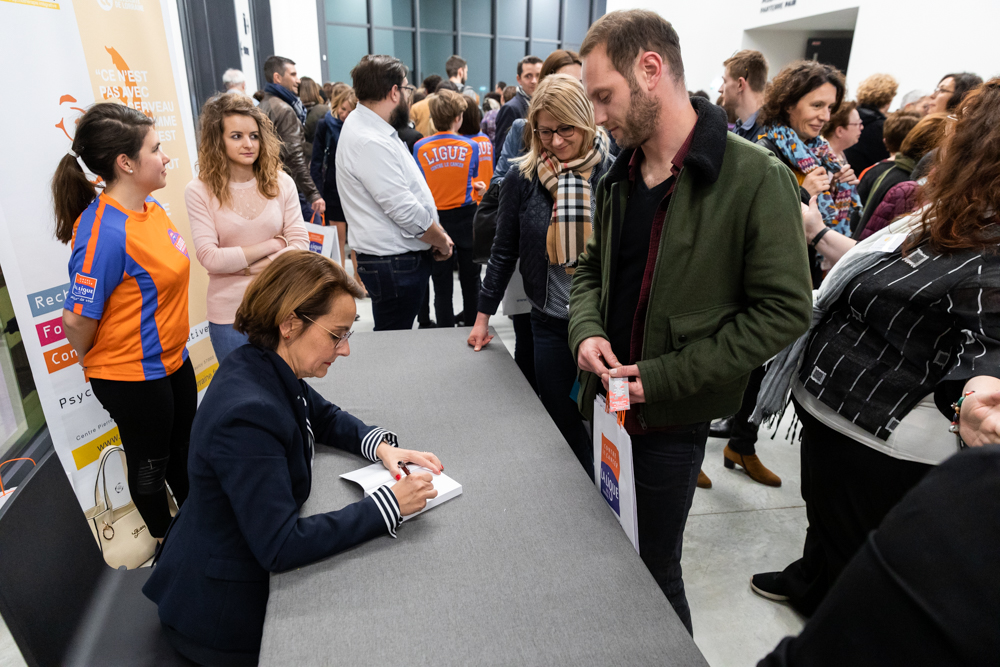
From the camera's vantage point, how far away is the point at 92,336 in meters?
1.72

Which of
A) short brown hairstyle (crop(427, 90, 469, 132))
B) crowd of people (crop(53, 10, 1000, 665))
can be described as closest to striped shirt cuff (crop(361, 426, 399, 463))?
crowd of people (crop(53, 10, 1000, 665))

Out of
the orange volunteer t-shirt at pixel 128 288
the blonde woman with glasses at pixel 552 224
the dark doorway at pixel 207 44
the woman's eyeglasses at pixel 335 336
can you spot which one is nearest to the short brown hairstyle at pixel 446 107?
the dark doorway at pixel 207 44

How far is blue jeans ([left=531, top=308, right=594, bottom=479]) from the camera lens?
1.87 metres

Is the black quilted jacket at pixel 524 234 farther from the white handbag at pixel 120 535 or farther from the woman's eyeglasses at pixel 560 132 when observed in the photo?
the white handbag at pixel 120 535

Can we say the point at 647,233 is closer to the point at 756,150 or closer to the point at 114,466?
the point at 756,150

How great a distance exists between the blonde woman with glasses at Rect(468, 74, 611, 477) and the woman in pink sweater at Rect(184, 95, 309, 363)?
95cm

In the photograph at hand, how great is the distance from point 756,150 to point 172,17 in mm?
2750

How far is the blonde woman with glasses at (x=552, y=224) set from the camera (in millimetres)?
1715

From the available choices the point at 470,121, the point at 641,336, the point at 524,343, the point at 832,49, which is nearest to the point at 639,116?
the point at 641,336

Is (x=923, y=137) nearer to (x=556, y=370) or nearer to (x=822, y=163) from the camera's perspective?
(x=822, y=163)

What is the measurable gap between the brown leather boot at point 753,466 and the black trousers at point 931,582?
237 cm

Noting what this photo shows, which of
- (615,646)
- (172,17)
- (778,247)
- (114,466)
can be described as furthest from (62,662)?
(172,17)

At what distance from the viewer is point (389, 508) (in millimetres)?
1115

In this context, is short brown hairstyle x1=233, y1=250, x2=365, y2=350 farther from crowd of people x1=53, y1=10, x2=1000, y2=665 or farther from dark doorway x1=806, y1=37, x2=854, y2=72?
dark doorway x1=806, y1=37, x2=854, y2=72
